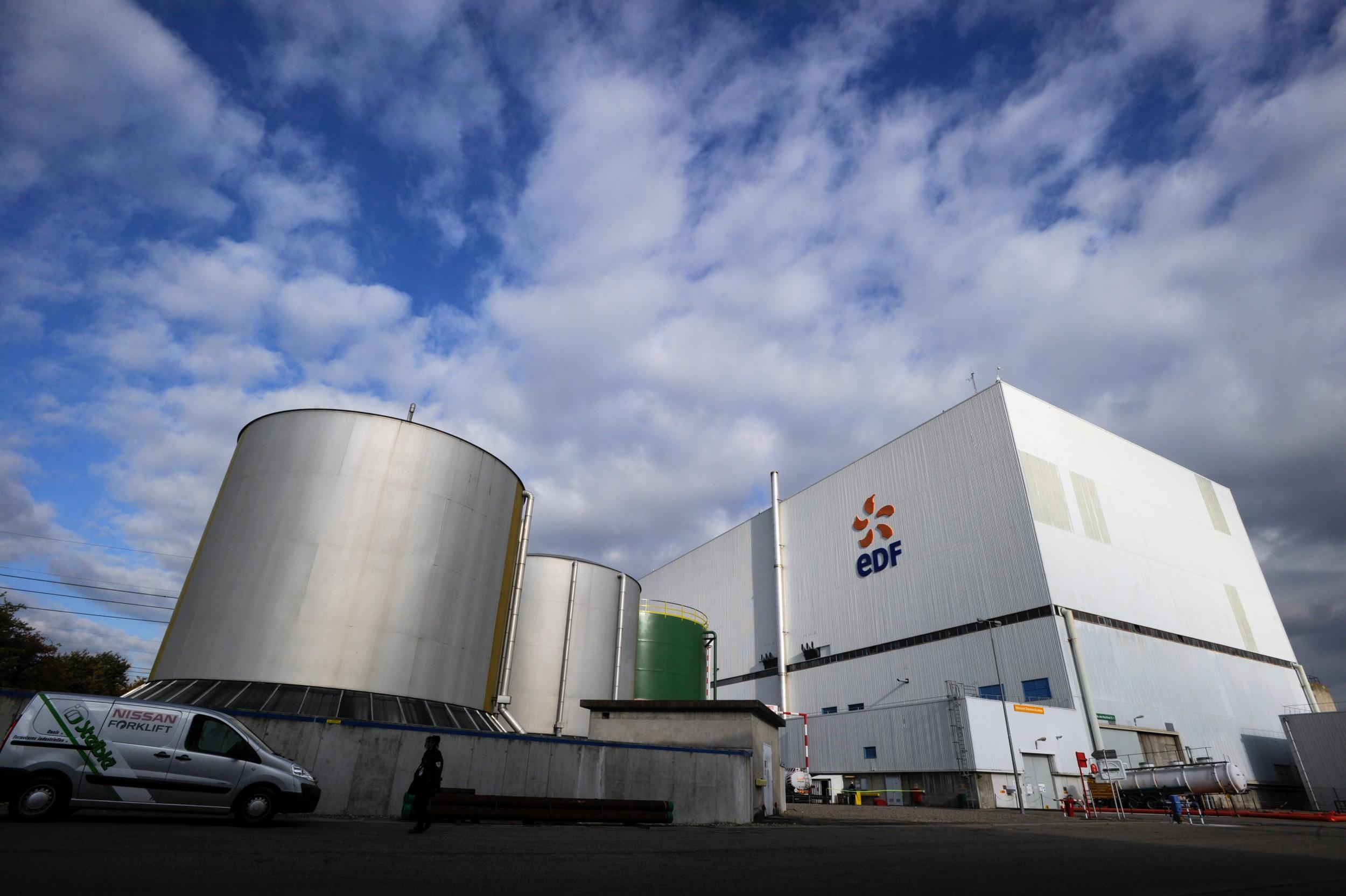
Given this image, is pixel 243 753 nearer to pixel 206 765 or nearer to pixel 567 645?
pixel 206 765

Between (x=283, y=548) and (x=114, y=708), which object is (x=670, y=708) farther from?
(x=114, y=708)

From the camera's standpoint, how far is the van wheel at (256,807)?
1061 cm

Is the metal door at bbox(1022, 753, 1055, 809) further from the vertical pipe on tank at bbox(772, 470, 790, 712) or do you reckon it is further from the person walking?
the person walking

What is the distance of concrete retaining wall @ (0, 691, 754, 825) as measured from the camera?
14570mm

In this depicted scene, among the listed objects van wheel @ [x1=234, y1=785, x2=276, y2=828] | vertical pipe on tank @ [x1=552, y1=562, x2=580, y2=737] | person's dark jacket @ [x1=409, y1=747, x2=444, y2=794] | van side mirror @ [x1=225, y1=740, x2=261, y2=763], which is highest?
vertical pipe on tank @ [x1=552, y1=562, x2=580, y2=737]

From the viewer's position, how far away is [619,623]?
100 ft

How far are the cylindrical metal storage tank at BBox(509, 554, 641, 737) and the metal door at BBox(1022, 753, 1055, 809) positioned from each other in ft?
67.5

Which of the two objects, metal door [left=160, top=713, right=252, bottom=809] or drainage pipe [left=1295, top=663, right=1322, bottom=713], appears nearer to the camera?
metal door [left=160, top=713, right=252, bottom=809]

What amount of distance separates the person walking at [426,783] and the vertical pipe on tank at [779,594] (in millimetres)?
45367

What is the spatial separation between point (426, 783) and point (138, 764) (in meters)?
4.14

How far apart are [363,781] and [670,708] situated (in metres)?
8.27

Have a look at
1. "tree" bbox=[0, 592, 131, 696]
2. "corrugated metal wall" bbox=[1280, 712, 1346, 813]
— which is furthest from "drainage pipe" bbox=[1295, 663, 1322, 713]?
"tree" bbox=[0, 592, 131, 696]

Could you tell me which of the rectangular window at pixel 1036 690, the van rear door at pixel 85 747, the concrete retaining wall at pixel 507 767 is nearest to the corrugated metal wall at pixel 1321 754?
the rectangular window at pixel 1036 690

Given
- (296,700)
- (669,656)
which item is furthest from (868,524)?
(296,700)
